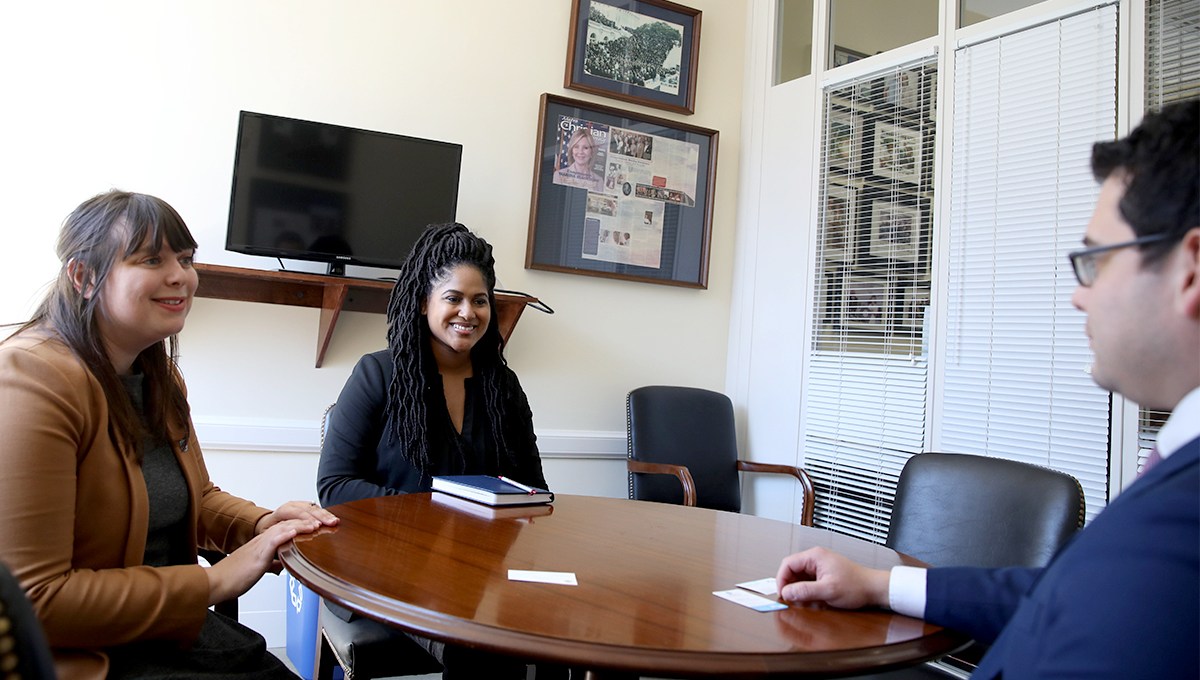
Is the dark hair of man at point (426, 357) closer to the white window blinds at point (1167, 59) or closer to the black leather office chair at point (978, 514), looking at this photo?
the black leather office chair at point (978, 514)

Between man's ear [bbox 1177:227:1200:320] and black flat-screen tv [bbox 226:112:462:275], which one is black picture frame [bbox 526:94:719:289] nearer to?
black flat-screen tv [bbox 226:112:462:275]

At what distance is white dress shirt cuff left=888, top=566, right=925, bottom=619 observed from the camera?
131cm

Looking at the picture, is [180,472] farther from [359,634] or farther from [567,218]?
[567,218]

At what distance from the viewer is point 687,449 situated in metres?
3.81

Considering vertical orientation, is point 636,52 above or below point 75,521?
above

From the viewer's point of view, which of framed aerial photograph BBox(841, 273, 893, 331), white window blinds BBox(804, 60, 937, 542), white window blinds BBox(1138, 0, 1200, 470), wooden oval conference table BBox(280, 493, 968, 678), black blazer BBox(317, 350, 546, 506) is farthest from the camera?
framed aerial photograph BBox(841, 273, 893, 331)

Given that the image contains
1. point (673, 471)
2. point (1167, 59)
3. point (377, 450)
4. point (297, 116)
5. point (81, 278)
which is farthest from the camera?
point (673, 471)

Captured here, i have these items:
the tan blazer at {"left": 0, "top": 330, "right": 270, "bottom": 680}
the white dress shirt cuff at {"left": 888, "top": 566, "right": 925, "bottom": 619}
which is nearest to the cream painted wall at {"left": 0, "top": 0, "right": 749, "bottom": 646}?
the tan blazer at {"left": 0, "top": 330, "right": 270, "bottom": 680}

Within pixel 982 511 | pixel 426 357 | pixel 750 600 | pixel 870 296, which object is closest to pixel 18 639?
pixel 750 600

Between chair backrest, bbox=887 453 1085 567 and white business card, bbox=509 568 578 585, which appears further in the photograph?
chair backrest, bbox=887 453 1085 567

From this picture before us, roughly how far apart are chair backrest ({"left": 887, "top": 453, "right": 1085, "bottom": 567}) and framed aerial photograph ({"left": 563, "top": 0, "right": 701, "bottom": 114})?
2378mm

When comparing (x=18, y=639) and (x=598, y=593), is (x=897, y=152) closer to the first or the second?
(x=598, y=593)

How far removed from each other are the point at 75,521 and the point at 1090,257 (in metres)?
1.47

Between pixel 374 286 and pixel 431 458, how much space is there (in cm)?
107
